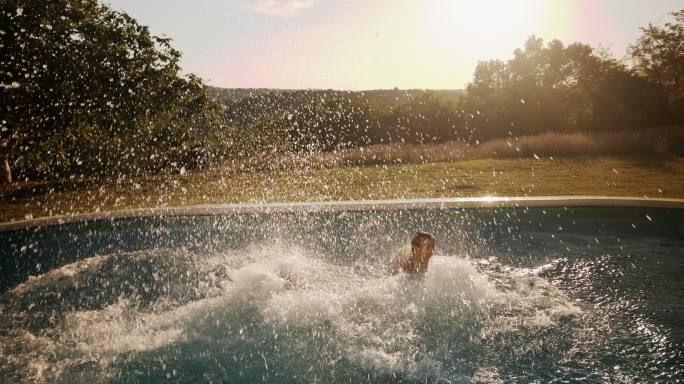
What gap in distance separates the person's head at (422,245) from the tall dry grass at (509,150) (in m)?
13.2

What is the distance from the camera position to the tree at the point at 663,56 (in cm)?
3128

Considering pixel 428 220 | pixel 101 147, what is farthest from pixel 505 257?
pixel 101 147

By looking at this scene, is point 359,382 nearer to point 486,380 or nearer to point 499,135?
point 486,380

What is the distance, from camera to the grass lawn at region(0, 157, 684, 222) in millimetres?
11266

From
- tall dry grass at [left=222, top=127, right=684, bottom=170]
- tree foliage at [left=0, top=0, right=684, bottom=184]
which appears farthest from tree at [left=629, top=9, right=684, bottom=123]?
tall dry grass at [left=222, top=127, right=684, bottom=170]

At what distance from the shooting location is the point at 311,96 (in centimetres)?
6844

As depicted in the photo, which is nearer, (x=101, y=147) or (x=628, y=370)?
(x=628, y=370)

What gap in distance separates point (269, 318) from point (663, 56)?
37.6m

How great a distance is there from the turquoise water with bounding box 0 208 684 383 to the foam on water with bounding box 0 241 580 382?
0.02 m

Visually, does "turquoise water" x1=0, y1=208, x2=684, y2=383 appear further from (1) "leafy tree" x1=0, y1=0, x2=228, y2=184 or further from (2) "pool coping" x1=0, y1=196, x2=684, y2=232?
(1) "leafy tree" x1=0, y1=0, x2=228, y2=184

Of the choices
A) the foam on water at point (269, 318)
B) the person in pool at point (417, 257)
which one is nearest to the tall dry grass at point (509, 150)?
the foam on water at point (269, 318)

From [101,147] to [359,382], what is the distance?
15.8m

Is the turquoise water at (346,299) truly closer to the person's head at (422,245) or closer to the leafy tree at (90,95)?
the person's head at (422,245)

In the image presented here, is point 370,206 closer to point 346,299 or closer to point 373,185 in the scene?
point 346,299
